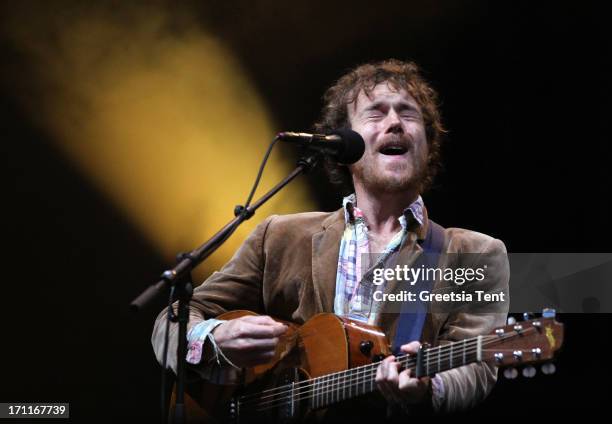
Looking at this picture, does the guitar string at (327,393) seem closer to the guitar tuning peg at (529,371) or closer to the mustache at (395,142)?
the guitar tuning peg at (529,371)

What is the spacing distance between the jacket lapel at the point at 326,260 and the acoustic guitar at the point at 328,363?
0.18m

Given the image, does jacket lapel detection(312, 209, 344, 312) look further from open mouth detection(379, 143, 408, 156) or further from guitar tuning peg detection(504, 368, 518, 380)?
guitar tuning peg detection(504, 368, 518, 380)

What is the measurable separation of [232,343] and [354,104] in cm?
138

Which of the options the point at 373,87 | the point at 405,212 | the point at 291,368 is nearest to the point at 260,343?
the point at 291,368

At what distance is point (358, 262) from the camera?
3.46m

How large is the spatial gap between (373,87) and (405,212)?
0.68 m

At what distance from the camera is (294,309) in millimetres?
3496

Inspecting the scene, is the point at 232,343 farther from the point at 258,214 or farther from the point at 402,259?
the point at 258,214

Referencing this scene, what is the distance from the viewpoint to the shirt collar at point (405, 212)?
3459 mm

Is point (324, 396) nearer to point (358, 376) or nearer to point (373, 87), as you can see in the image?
point (358, 376)

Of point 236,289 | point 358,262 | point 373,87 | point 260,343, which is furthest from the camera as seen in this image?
point 373,87

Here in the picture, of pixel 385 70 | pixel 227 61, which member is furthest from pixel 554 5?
pixel 227 61

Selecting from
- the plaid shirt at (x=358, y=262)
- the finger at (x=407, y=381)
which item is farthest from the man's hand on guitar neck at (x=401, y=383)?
the plaid shirt at (x=358, y=262)

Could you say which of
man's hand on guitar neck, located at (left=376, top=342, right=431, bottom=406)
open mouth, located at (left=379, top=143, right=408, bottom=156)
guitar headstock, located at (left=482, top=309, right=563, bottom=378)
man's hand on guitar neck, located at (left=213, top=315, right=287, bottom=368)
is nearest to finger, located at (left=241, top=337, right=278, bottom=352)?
man's hand on guitar neck, located at (left=213, top=315, right=287, bottom=368)
